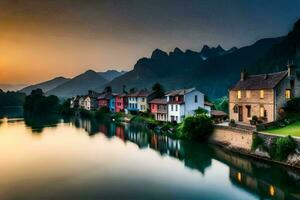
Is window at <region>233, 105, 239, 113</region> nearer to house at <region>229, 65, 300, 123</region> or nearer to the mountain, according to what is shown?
house at <region>229, 65, 300, 123</region>

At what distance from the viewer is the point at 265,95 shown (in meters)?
41.4

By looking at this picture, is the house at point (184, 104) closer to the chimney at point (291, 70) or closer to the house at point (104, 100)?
the chimney at point (291, 70)

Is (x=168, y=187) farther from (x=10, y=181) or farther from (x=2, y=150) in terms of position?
(x=2, y=150)

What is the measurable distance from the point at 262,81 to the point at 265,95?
3.14 metres

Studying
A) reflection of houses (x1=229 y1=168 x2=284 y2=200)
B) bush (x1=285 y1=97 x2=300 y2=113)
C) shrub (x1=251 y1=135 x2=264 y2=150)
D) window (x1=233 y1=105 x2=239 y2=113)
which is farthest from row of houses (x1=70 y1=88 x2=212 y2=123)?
reflection of houses (x1=229 y1=168 x2=284 y2=200)

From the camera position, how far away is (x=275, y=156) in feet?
104

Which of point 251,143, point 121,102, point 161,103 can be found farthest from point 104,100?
point 251,143

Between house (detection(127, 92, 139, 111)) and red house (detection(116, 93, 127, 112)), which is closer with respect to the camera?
house (detection(127, 92, 139, 111))

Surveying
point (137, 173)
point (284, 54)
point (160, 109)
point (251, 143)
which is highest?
point (284, 54)

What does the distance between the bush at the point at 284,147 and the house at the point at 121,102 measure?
220ft

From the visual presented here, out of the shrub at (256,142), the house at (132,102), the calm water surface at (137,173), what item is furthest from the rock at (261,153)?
the house at (132,102)

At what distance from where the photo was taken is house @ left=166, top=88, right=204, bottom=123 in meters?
61.1

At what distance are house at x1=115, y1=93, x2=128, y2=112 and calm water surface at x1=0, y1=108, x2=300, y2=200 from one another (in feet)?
152

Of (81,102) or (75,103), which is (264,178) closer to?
(81,102)
